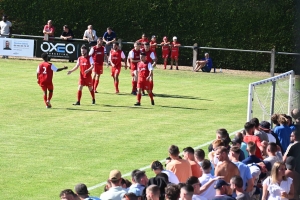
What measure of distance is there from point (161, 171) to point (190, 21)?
104ft

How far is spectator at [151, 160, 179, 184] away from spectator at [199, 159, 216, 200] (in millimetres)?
476

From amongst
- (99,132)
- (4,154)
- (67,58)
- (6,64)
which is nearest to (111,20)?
(67,58)

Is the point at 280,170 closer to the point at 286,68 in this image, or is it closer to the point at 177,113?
the point at 177,113

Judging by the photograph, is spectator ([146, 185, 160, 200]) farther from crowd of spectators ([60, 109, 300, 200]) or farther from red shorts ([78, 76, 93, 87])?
red shorts ([78, 76, 93, 87])

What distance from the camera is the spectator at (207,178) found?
37.3 feet

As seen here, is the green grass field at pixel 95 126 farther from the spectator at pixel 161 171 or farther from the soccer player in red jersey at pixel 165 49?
the soccer player in red jersey at pixel 165 49

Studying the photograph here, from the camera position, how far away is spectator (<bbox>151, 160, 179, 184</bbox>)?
38.6 ft

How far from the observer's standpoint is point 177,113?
25.3 meters

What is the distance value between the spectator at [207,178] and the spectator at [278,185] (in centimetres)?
78

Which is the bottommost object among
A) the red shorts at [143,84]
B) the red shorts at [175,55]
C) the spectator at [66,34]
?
the red shorts at [143,84]

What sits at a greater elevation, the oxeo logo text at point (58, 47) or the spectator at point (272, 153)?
the oxeo logo text at point (58, 47)

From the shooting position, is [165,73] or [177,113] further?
[165,73]

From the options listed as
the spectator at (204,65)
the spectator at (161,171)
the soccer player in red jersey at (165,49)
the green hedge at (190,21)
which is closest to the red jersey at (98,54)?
the spectator at (204,65)

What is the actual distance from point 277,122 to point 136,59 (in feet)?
42.9
